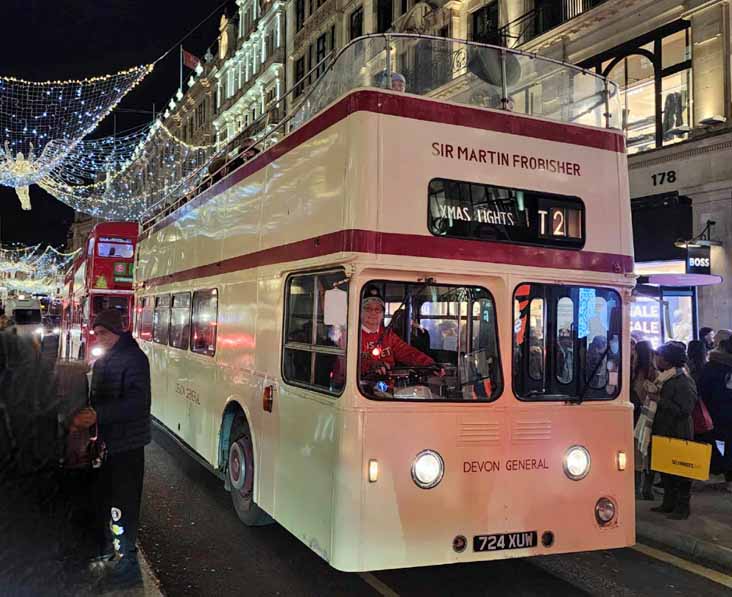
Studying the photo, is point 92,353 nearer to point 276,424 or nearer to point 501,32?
point 276,424

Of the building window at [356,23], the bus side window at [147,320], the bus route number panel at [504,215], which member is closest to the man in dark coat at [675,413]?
the bus route number panel at [504,215]

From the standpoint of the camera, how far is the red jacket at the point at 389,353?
4.26m

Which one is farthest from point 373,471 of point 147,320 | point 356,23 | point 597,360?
point 356,23

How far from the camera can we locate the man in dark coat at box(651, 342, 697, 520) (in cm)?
631

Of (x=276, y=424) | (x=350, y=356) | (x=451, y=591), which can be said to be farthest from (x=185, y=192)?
(x=451, y=591)

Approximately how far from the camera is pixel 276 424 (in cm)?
522

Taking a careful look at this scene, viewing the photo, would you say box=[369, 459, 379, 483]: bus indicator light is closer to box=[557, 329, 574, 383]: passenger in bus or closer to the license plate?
the license plate

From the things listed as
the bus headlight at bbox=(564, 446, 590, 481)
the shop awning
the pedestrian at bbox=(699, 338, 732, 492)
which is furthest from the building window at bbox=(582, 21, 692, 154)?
the bus headlight at bbox=(564, 446, 590, 481)

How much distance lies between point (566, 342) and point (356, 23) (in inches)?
1083

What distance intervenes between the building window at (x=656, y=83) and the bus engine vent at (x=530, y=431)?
10902 millimetres

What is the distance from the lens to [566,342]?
15.5 feet

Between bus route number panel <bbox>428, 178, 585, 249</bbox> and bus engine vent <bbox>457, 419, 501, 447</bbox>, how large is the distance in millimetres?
1249

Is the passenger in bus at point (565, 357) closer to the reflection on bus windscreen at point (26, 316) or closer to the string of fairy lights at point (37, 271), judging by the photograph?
the reflection on bus windscreen at point (26, 316)

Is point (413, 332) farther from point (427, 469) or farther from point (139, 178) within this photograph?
point (139, 178)
